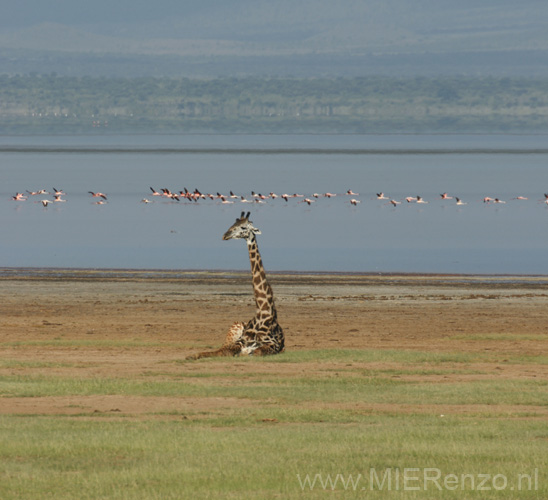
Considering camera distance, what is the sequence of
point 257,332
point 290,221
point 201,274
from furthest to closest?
1. point 290,221
2. point 201,274
3. point 257,332

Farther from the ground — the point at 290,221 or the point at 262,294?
the point at 262,294

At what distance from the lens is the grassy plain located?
1132 cm

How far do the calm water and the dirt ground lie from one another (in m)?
7.85

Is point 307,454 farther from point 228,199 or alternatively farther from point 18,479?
point 228,199

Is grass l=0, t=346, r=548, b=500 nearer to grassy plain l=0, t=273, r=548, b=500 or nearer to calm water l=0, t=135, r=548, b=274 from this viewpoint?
grassy plain l=0, t=273, r=548, b=500

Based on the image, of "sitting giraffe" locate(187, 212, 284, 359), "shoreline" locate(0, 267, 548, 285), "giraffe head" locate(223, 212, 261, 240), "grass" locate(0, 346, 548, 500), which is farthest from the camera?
"shoreline" locate(0, 267, 548, 285)

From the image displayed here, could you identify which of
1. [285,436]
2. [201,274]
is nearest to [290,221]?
[201,274]

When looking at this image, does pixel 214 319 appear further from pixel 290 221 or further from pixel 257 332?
pixel 290 221

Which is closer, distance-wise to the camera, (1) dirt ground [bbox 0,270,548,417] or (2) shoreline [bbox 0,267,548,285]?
(1) dirt ground [bbox 0,270,548,417]

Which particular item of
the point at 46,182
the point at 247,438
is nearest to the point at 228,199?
the point at 46,182

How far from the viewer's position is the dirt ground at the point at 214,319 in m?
19.4

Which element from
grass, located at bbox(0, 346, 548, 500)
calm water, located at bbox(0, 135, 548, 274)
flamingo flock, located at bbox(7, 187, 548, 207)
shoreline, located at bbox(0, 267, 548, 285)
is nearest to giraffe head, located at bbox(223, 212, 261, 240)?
grass, located at bbox(0, 346, 548, 500)

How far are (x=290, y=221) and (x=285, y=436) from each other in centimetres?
6181

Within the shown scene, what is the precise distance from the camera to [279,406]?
51.6ft
